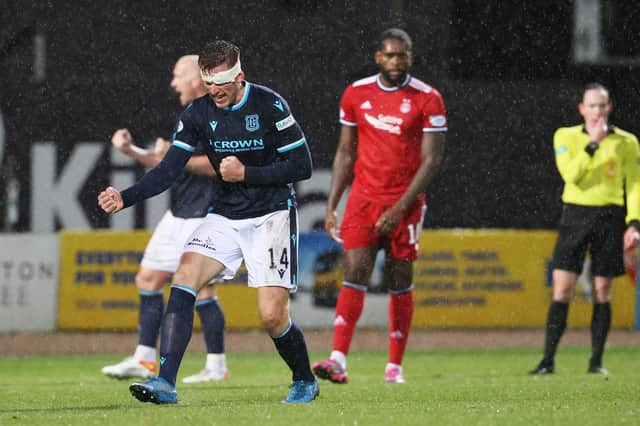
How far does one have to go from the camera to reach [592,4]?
22922 millimetres

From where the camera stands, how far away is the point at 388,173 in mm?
9961

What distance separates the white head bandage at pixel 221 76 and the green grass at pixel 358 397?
1.72 m

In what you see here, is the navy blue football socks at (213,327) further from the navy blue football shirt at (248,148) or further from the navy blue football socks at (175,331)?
the navy blue football socks at (175,331)

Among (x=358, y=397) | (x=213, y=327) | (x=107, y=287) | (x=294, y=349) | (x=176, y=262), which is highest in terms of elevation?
(x=176, y=262)

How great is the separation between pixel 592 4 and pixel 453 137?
17.6ft

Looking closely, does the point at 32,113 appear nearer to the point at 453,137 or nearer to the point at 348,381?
the point at 453,137

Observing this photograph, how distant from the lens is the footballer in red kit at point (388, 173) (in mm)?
9867

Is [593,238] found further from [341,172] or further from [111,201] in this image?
[111,201]

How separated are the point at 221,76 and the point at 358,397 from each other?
2.11m

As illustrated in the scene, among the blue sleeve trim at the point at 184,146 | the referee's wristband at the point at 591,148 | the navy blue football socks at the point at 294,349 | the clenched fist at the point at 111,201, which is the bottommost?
the navy blue football socks at the point at 294,349

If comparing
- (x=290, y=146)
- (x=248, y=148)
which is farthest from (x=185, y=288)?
(x=290, y=146)

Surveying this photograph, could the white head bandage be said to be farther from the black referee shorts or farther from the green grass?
the black referee shorts

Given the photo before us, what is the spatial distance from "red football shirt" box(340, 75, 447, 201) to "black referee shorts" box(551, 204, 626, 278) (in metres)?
1.73

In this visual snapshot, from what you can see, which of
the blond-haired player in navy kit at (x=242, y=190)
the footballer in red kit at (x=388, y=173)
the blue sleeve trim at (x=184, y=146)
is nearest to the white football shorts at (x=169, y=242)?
the footballer in red kit at (x=388, y=173)
